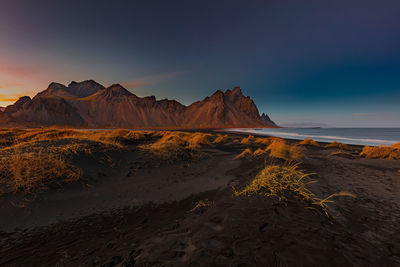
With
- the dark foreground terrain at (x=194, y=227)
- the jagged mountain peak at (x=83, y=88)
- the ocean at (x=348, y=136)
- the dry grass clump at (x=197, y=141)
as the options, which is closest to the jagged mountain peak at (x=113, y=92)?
the jagged mountain peak at (x=83, y=88)

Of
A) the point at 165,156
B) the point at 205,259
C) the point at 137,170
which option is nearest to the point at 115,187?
the point at 137,170

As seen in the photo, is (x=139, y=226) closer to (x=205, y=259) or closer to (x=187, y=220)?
(x=187, y=220)

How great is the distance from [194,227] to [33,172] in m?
5.54

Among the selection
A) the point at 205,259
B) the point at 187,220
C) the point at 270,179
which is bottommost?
the point at 187,220

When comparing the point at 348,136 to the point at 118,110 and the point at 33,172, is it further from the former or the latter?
the point at 118,110

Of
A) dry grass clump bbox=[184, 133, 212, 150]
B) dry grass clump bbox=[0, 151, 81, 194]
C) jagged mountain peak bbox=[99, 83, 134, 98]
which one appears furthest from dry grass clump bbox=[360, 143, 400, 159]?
jagged mountain peak bbox=[99, 83, 134, 98]

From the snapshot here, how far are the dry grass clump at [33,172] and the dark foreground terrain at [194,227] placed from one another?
0.89ft

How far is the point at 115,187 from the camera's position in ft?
17.7

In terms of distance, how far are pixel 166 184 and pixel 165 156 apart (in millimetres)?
2836

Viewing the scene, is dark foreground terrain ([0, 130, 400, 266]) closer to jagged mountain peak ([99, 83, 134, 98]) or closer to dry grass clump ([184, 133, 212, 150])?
dry grass clump ([184, 133, 212, 150])

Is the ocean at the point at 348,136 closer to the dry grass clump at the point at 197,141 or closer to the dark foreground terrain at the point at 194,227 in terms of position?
the dry grass clump at the point at 197,141

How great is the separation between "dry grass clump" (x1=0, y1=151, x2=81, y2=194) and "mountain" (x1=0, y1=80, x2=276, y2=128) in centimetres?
11140

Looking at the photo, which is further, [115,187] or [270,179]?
[115,187]

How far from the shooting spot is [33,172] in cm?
481
